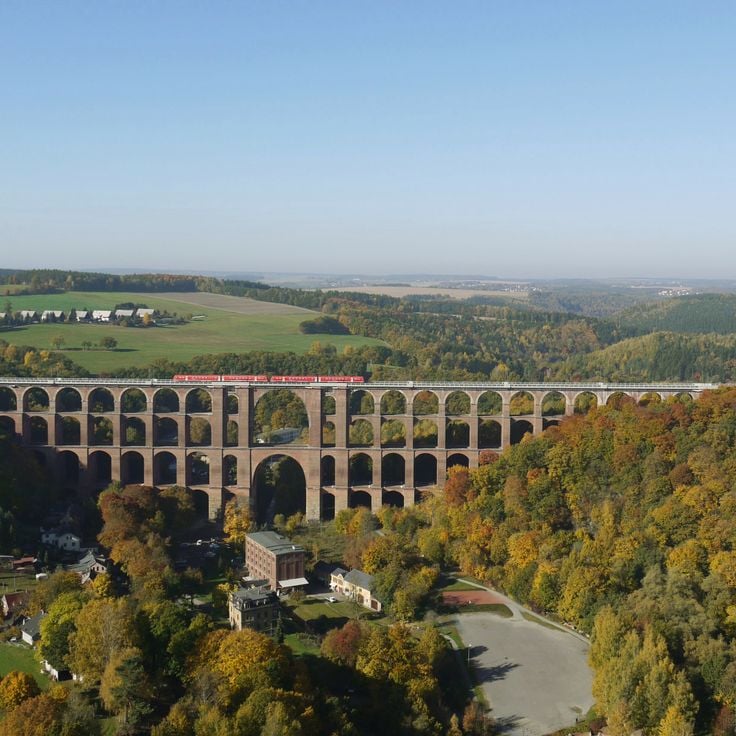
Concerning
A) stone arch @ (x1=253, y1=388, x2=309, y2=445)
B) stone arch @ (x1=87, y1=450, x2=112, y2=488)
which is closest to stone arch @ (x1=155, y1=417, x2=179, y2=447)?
stone arch @ (x1=253, y1=388, x2=309, y2=445)

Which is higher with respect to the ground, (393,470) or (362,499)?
(393,470)

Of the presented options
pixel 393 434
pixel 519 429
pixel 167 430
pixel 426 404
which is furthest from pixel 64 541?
pixel 426 404

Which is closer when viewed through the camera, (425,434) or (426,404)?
(425,434)

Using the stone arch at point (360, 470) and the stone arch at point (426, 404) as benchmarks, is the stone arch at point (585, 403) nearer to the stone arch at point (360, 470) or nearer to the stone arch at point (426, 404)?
the stone arch at point (426, 404)

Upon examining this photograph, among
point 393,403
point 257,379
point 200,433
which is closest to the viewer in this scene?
point 257,379

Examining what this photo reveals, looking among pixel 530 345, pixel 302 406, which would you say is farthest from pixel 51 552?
pixel 530 345

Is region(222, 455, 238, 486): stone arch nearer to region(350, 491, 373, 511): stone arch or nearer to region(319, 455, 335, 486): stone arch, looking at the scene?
region(319, 455, 335, 486): stone arch

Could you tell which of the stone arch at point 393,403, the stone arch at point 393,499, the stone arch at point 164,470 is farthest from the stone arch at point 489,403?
the stone arch at point 164,470

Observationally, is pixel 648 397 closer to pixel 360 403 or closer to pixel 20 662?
pixel 360 403
